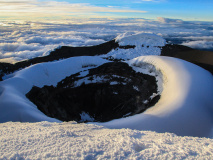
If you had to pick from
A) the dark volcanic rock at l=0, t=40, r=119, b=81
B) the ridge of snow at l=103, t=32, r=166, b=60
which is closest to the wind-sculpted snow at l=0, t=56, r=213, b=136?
the dark volcanic rock at l=0, t=40, r=119, b=81

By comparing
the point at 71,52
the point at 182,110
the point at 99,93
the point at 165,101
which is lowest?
the point at 99,93

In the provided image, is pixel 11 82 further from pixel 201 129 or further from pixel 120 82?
pixel 201 129

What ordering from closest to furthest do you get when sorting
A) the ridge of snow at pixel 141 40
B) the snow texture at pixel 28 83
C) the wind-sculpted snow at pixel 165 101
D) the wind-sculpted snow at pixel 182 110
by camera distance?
1. the wind-sculpted snow at pixel 182 110
2. the wind-sculpted snow at pixel 165 101
3. the snow texture at pixel 28 83
4. the ridge of snow at pixel 141 40

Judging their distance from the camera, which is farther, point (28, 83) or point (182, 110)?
point (28, 83)

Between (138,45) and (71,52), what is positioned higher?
(138,45)

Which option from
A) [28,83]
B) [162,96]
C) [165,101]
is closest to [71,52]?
[28,83]

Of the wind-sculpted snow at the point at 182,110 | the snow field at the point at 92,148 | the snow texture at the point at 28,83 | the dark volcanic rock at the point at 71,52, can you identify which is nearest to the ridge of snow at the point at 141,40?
the dark volcanic rock at the point at 71,52

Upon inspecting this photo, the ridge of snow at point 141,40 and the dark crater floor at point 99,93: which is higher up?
the ridge of snow at point 141,40

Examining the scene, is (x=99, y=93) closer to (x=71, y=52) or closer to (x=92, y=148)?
(x=71, y=52)

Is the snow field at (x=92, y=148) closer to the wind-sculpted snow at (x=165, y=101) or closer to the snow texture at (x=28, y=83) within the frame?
the wind-sculpted snow at (x=165, y=101)

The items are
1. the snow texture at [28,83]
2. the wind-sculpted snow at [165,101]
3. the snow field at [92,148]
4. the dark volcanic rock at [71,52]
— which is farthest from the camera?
the dark volcanic rock at [71,52]

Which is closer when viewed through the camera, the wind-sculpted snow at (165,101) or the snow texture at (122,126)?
the snow texture at (122,126)
